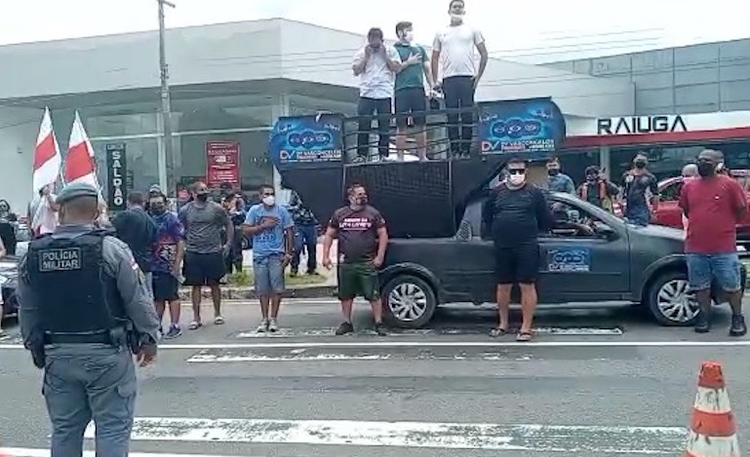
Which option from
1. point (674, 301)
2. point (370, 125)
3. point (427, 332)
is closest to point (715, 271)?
point (674, 301)

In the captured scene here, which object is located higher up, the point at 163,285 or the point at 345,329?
the point at 163,285

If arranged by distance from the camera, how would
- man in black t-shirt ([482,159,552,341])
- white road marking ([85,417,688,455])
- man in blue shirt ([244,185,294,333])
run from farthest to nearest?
man in blue shirt ([244,185,294,333]) < man in black t-shirt ([482,159,552,341]) < white road marking ([85,417,688,455])

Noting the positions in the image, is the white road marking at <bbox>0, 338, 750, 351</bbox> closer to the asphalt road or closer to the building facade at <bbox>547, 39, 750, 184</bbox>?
the asphalt road

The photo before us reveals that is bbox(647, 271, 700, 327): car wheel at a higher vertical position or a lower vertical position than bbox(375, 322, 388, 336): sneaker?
higher

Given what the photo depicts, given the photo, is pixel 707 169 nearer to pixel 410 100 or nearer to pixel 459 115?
pixel 459 115

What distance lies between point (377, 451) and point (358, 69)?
18.7ft

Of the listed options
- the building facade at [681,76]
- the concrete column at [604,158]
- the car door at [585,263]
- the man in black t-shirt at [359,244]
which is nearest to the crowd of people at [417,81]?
the man in black t-shirt at [359,244]

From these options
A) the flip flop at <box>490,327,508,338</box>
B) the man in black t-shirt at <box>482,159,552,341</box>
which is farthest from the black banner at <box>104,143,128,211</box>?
the man in black t-shirt at <box>482,159,552,341</box>

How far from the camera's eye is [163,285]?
10141 millimetres

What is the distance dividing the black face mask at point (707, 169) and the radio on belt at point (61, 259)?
659cm

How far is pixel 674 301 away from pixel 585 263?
98 cm

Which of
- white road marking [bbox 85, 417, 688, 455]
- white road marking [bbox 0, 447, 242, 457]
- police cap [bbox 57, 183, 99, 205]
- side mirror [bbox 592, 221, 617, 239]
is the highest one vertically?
police cap [bbox 57, 183, 99, 205]

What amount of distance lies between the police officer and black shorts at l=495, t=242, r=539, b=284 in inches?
205

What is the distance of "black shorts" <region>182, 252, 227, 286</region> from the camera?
10.5 m
